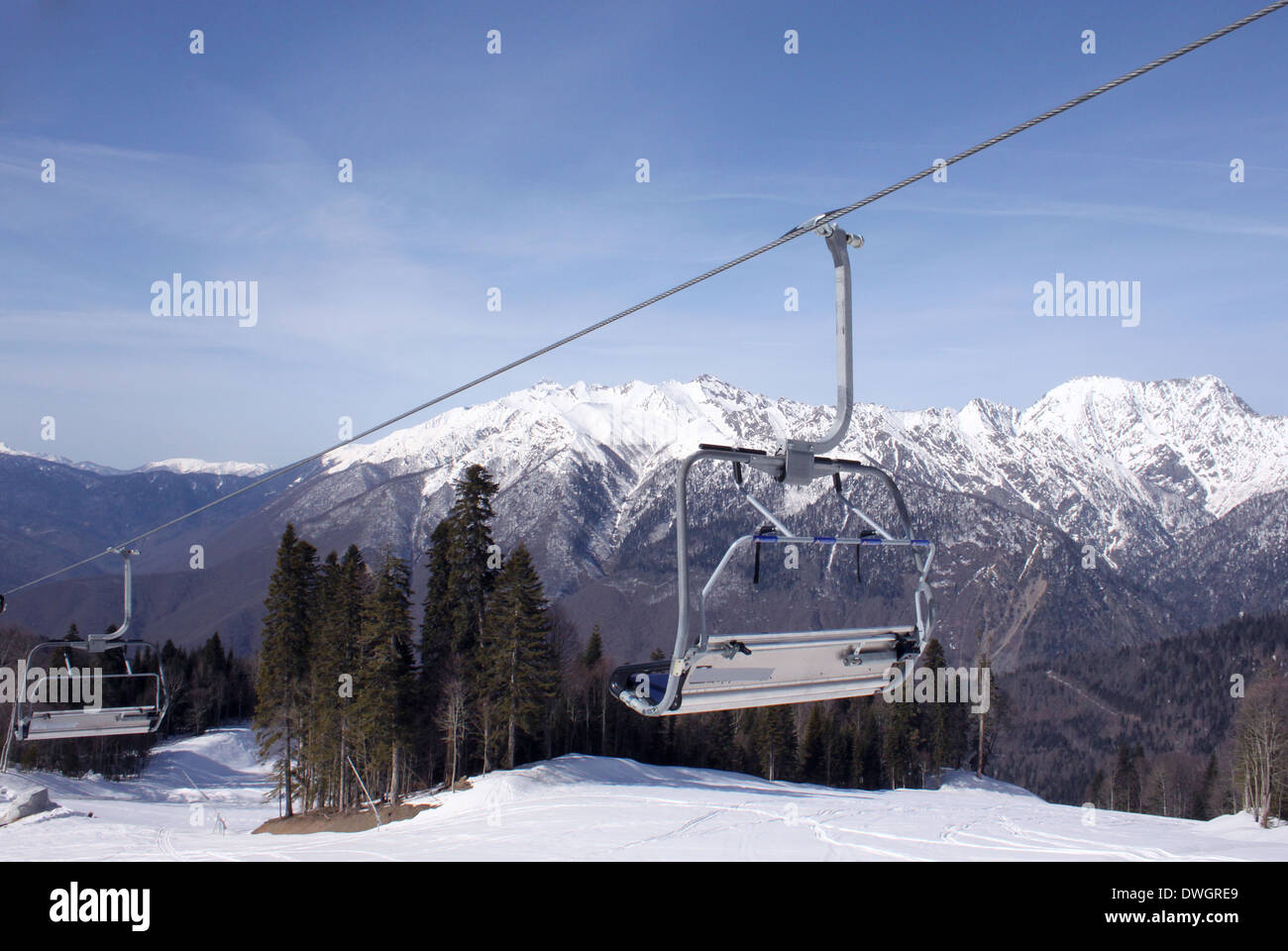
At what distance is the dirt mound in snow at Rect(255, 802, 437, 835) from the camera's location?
3712 cm

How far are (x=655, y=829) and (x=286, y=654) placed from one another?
862 inches

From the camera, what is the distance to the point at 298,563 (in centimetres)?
4366

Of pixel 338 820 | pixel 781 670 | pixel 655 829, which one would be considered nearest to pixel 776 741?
pixel 338 820

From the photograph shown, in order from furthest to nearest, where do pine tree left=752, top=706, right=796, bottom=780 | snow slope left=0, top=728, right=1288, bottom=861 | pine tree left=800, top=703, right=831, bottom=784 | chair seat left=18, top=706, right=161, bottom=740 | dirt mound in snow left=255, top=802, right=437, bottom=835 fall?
pine tree left=800, top=703, right=831, bottom=784 < pine tree left=752, top=706, right=796, bottom=780 < dirt mound in snow left=255, top=802, right=437, bottom=835 < snow slope left=0, top=728, right=1288, bottom=861 < chair seat left=18, top=706, right=161, bottom=740

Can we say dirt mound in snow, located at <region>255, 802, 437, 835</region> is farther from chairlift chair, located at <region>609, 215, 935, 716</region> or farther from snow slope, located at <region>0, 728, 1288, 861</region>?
chairlift chair, located at <region>609, 215, 935, 716</region>

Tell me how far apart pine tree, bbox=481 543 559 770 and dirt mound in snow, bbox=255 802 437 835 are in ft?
15.8

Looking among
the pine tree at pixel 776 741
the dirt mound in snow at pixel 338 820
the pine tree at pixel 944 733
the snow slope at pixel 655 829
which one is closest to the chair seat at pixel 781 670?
the snow slope at pixel 655 829

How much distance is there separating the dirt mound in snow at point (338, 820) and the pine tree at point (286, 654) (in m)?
0.88

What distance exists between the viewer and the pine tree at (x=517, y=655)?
3822 centimetres

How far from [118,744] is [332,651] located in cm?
3547

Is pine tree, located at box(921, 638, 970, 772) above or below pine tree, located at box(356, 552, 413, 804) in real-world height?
below

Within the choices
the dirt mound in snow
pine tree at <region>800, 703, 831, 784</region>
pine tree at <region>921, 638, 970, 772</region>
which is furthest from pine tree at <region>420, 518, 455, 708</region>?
pine tree at <region>921, 638, 970, 772</region>

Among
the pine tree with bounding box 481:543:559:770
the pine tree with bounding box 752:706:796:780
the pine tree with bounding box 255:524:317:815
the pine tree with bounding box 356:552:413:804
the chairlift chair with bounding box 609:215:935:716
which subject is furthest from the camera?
the pine tree with bounding box 752:706:796:780

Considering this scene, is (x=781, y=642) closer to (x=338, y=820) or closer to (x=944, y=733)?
(x=338, y=820)
